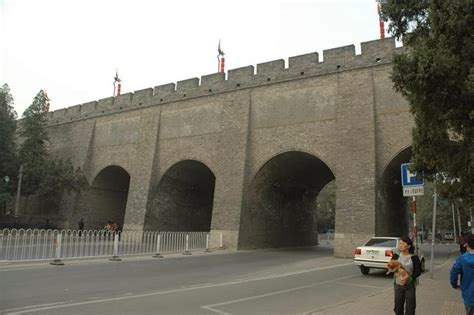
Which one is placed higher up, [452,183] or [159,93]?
[159,93]

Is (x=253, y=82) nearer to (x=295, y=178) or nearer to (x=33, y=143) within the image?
(x=295, y=178)

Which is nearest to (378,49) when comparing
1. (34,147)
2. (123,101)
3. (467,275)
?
(467,275)

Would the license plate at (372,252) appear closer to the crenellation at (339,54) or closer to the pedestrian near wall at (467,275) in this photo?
the pedestrian near wall at (467,275)

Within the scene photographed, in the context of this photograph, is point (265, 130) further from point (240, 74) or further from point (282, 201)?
point (282, 201)

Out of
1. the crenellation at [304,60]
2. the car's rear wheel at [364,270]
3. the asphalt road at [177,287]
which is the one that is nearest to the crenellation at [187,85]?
the crenellation at [304,60]

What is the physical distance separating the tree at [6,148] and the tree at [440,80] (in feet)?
89.0

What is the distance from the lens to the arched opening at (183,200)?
25750 mm

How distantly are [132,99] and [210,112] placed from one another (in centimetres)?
714

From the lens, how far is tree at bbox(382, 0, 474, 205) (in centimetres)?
679

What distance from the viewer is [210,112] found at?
24.5m

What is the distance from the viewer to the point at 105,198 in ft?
102

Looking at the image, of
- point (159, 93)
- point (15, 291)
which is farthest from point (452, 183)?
point (159, 93)

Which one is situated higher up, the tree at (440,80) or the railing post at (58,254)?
the tree at (440,80)

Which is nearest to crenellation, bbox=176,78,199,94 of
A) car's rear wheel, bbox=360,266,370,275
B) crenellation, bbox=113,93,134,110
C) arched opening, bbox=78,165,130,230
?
crenellation, bbox=113,93,134,110
